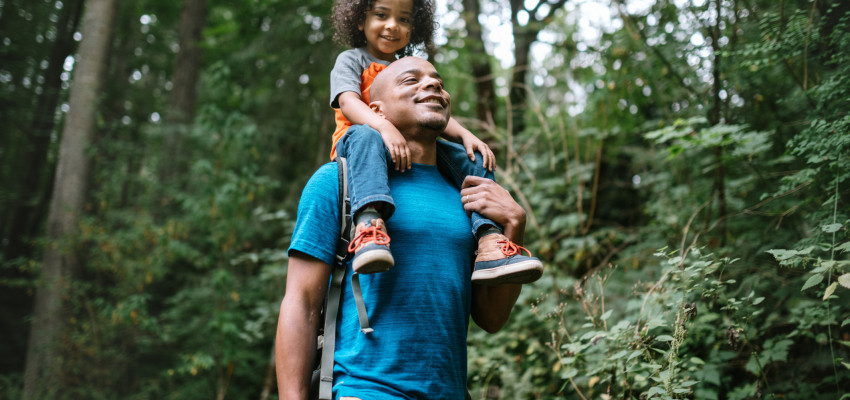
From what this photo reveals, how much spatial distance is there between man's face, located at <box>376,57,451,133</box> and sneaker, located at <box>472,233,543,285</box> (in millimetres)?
488

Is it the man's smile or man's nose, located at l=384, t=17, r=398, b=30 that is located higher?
man's nose, located at l=384, t=17, r=398, b=30

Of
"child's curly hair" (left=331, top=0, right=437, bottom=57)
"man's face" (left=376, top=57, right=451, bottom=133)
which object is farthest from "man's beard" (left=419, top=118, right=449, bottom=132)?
"child's curly hair" (left=331, top=0, right=437, bottom=57)

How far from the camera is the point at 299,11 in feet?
24.0

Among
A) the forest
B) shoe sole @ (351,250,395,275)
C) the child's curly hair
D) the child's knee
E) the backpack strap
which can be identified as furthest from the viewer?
the forest

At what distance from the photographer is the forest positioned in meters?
2.85

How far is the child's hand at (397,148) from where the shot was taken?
77.4 inches

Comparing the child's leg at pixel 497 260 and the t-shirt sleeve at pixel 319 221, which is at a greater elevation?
the t-shirt sleeve at pixel 319 221

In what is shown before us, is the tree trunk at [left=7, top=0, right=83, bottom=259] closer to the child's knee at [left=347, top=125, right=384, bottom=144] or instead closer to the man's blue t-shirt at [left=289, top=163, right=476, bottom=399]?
the child's knee at [left=347, top=125, right=384, bottom=144]

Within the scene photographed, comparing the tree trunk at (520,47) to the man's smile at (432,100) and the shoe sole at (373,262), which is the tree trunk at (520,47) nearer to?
the man's smile at (432,100)

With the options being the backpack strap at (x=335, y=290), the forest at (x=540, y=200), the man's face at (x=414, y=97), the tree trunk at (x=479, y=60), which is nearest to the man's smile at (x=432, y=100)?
the man's face at (x=414, y=97)

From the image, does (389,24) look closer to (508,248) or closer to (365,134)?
(365,134)

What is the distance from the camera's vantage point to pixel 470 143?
91.6 inches

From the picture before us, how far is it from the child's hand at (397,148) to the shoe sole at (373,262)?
1.46ft

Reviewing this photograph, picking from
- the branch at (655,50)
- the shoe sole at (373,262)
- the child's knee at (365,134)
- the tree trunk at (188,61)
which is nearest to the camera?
the shoe sole at (373,262)
